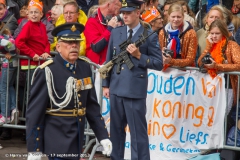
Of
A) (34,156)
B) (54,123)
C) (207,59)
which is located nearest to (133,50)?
(207,59)

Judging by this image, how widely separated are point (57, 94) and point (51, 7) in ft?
20.2

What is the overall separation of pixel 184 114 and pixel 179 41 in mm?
1032

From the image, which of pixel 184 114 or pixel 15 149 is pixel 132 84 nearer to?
pixel 184 114

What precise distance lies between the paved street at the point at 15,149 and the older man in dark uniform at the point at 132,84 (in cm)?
147

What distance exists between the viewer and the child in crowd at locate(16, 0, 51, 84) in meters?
10.1

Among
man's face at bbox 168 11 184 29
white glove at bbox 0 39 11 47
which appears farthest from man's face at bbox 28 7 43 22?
man's face at bbox 168 11 184 29

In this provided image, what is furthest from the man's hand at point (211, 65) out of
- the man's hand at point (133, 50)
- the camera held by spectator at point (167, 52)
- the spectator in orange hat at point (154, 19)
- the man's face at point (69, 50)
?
the man's face at point (69, 50)

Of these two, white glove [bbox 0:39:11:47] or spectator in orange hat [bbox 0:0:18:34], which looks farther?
spectator in orange hat [bbox 0:0:18:34]

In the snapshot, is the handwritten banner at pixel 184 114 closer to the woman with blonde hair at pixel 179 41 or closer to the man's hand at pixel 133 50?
the woman with blonde hair at pixel 179 41

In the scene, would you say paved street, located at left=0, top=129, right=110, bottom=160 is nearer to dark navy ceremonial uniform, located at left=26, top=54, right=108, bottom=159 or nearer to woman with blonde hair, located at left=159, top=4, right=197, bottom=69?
woman with blonde hair, located at left=159, top=4, right=197, bottom=69

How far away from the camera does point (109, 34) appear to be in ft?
30.6

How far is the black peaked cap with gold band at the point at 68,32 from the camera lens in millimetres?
6801

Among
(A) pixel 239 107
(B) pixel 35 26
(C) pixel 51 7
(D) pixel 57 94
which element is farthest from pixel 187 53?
(C) pixel 51 7

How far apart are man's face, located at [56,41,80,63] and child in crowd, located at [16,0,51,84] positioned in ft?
10.8
